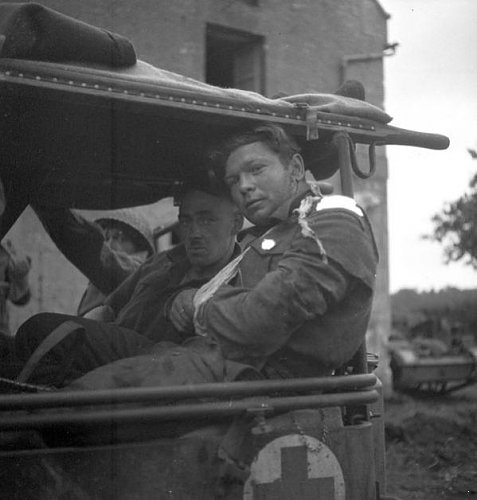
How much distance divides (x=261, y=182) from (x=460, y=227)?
17686mm

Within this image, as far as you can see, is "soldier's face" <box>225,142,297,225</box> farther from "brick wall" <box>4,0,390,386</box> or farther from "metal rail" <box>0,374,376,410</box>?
"brick wall" <box>4,0,390,386</box>

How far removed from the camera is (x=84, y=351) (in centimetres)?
297

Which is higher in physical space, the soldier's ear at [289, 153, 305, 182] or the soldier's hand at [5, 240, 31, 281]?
the soldier's ear at [289, 153, 305, 182]

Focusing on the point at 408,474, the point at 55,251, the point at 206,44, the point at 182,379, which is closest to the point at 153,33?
the point at 206,44

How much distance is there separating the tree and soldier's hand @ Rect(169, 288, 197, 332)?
1625cm

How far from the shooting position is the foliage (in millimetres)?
19188

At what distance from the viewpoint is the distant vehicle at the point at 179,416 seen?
2277 mm

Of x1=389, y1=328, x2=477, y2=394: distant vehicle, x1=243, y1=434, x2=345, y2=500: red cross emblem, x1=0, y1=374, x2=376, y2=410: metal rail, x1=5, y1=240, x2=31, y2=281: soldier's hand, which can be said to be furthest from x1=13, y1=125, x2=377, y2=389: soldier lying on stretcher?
x1=389, y1=328, x2=477, y2=394: distant vehicle

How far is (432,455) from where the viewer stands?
810cm

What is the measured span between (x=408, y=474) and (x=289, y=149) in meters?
5.03

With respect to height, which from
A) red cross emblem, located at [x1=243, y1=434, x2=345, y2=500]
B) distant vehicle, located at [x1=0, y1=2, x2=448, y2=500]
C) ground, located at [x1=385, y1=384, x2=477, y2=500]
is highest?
distant vehicle, located at [x1=0, y1=2, x2=448, y2=500]

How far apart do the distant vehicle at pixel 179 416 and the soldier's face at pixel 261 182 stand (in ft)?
0.41

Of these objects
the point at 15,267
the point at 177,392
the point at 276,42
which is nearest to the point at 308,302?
the point at 177,392

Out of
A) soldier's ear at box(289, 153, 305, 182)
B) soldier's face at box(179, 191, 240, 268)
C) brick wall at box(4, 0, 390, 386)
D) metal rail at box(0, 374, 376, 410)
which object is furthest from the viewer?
brick wall at box(4, 0, 390, 386)
